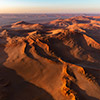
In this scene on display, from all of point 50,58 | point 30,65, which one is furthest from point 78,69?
point 30,65

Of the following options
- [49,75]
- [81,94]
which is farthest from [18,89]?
[81,94]

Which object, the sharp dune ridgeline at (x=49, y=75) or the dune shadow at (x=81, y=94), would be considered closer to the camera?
the dune shadow at (x=81, y=94)

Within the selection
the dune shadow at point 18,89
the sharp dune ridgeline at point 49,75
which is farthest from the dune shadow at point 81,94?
the dune shadow at point 18,89

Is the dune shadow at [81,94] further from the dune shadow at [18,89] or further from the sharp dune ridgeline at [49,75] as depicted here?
the dune shadow at [18,89]

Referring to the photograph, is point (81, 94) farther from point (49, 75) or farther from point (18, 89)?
point (18, 89)

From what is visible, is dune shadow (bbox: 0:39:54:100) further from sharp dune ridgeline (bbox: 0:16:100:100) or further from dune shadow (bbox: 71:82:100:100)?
dune shadow (bbox: 71:82:100:100)

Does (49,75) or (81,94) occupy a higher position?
(81,94)

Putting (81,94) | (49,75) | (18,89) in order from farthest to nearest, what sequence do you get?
1. (49,75)
2. (18,89)
3. (81,94)

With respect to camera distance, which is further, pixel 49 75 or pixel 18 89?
pixel 49 75

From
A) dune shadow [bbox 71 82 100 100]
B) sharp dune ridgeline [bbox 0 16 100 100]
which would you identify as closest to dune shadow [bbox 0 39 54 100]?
sharp dune ridgeline [bbox 0 16 100 100]

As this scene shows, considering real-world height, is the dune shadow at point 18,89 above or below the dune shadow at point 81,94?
below

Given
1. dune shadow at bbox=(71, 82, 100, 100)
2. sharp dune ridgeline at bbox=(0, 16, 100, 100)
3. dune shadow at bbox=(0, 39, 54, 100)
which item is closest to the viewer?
dune shadow at bbox=(71, 82, 100, 100)

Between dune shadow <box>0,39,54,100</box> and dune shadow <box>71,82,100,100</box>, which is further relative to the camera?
dune shadow <box>0,39,54,100</box>
